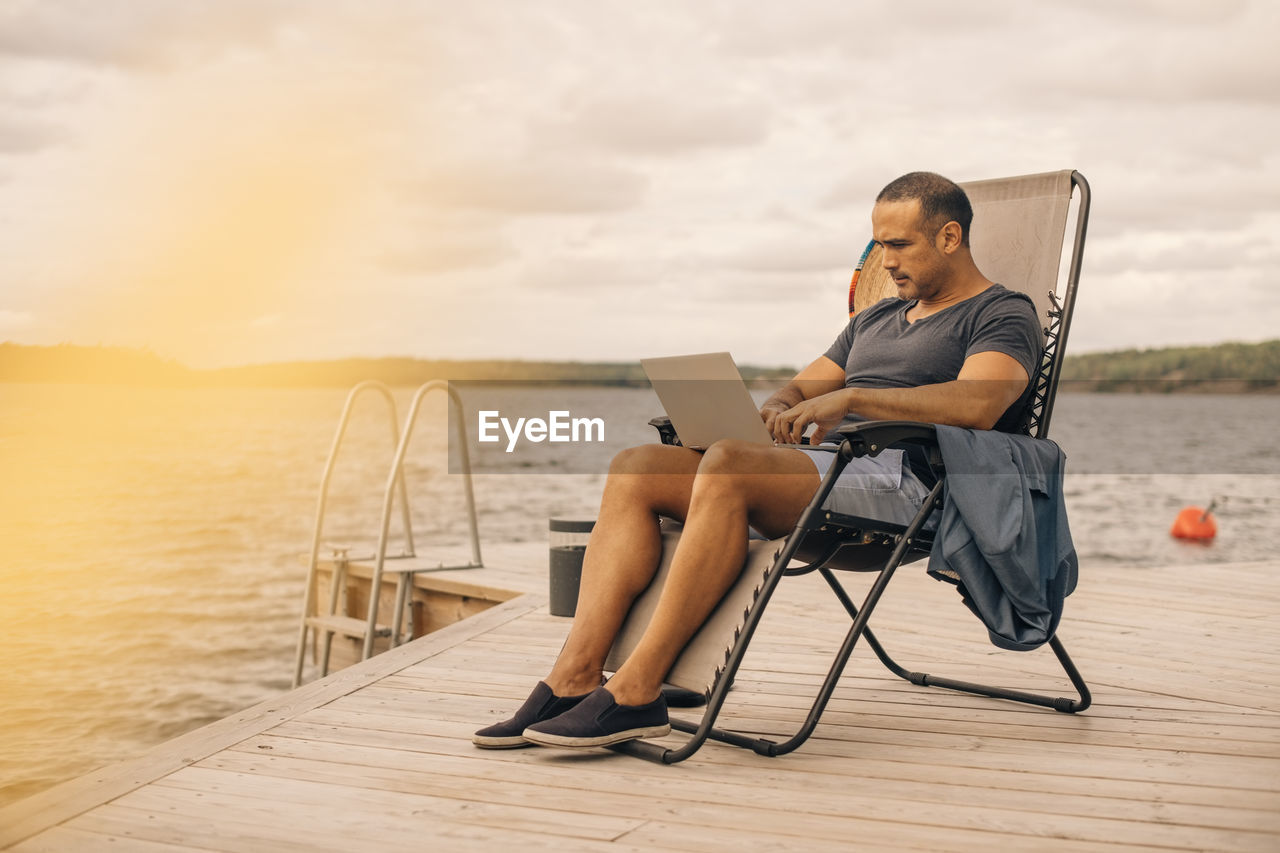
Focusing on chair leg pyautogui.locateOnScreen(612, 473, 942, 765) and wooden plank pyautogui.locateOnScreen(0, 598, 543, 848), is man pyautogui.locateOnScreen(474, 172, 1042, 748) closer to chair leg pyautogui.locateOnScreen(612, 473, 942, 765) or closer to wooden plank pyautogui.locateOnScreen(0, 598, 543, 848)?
chair leg pyautogui.locateOnScreen(612, 473, 942, 765)

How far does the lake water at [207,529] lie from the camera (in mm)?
8305

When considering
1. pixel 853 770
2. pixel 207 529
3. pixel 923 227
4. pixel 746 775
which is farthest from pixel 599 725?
pixel 207 529

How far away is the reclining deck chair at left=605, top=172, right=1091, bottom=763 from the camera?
1.98m

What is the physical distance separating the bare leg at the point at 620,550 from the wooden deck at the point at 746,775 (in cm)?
18

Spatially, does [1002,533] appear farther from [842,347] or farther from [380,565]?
[380,565]

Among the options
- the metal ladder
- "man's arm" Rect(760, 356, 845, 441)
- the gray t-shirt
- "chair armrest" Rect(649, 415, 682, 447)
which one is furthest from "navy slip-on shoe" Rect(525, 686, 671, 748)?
the metal ladder

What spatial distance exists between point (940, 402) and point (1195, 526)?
51.0 feet

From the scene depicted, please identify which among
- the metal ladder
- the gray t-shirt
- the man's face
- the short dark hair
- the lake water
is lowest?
the lake water

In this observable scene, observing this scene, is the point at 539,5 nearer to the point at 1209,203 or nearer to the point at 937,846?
the point at 1209,203

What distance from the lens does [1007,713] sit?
2.49m

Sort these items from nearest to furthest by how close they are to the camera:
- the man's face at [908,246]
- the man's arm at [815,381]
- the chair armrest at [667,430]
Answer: the man's face at [908,246]
the chair armrest at [667,430]
the man's arm at [815,381]

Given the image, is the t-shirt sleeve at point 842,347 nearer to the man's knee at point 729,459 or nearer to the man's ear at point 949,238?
the man's ear at point 949,238

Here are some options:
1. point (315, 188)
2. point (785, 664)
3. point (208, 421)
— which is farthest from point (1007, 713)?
point (208, 421)

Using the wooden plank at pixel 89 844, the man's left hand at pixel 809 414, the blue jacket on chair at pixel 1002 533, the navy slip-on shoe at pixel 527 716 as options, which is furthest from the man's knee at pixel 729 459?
the wooden plank at pixel 89 844
